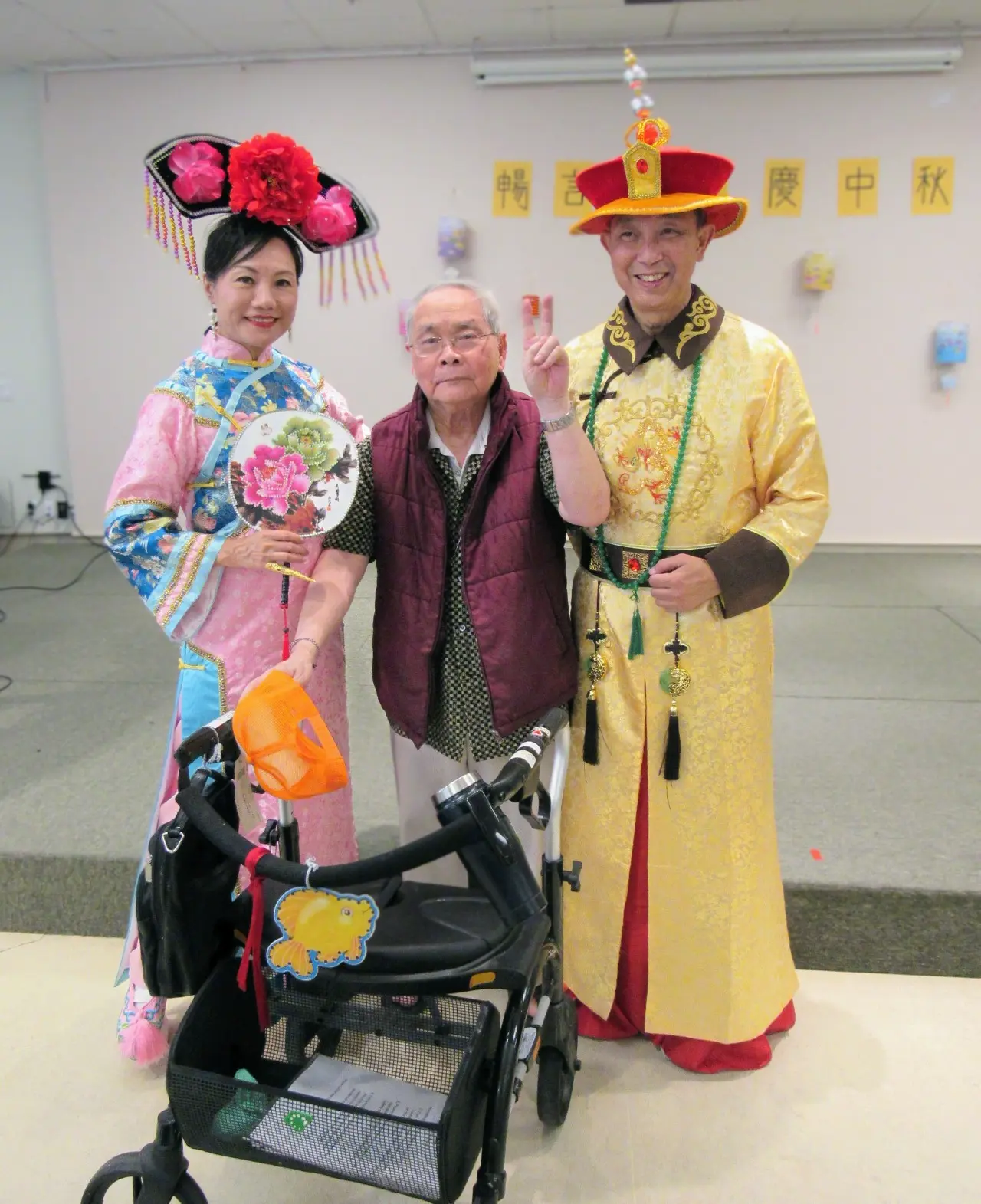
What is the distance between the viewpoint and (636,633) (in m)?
1.52

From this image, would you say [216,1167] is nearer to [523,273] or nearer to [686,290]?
[686,290]

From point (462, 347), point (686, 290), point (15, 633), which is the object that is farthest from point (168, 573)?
point (15, 633)

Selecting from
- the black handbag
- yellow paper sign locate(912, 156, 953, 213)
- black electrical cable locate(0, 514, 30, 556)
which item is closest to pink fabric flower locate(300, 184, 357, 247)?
the black handbag

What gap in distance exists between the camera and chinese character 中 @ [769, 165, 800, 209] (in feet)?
14.6

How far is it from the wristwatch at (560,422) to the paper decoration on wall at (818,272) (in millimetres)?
3677

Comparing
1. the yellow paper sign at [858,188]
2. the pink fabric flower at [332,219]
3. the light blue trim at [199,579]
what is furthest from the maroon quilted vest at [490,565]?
the yellow paper sign at [858,188]

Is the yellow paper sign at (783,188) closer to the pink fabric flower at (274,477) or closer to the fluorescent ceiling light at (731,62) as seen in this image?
the fluorescent ceiling light at (731,62)

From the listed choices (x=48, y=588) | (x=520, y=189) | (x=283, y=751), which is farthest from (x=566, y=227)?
(x=283, y=751)

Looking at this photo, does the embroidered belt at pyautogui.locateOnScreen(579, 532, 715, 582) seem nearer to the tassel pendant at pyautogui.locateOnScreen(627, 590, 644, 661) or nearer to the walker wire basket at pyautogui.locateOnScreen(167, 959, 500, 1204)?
the tassel pendant at pyautogui.locateOnScreen(627, 590, 644, 661)

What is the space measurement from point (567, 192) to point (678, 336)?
3.52 meters

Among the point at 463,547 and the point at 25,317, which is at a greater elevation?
the point at 25,317

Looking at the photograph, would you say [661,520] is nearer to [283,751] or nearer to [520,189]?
[283,751]

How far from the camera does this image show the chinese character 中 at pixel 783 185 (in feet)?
14.6

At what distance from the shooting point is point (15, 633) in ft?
12.3
